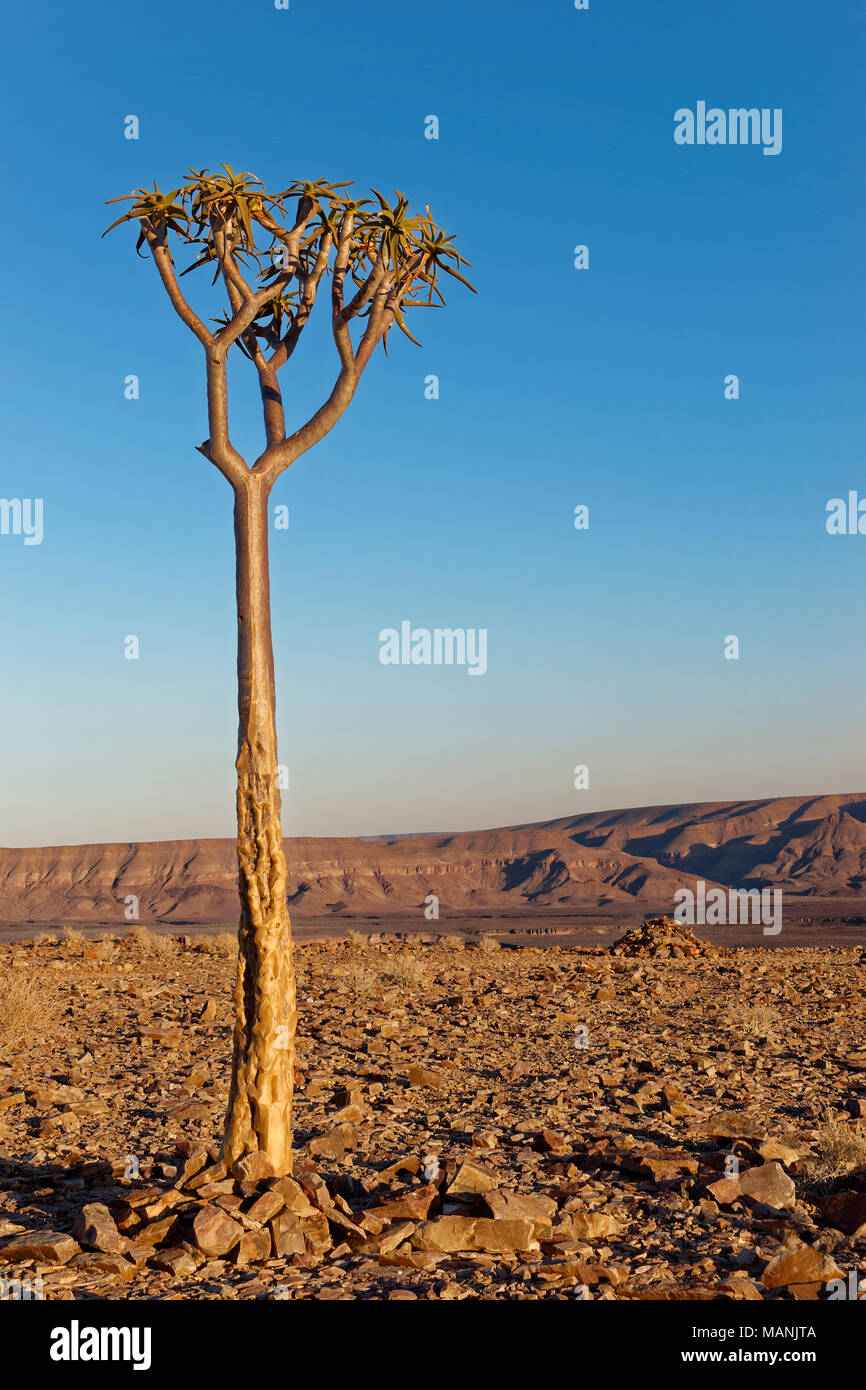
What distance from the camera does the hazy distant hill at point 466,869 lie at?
75438mm

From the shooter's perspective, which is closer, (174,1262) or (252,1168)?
(174,1262)

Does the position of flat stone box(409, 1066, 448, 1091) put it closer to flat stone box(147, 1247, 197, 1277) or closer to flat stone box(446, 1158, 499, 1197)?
flat stone box(446, 1158, 499, 1197)

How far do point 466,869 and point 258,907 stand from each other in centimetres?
8326

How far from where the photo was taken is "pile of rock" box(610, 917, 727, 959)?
25625 millimetres

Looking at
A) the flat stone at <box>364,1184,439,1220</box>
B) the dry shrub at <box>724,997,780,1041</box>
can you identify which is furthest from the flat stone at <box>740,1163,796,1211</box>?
the dry shrub at <box>724,997,780,1041</box>

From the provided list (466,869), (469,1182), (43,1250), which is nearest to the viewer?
(43,1250)

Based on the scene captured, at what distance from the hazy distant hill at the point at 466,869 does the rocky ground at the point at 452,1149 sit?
188 feet

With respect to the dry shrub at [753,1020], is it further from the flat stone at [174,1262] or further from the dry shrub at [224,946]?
the dry shrub at [224,946]

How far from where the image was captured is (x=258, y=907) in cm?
705

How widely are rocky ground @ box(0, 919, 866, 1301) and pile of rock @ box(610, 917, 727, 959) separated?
8.52 meters

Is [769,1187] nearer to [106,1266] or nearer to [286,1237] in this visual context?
[286,1237]

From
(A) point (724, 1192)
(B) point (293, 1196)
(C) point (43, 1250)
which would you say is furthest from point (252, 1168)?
(A) point (724, 1192)

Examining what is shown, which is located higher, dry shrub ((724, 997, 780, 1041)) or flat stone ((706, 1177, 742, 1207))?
flat stone ((706, 1177, 742, 1207))

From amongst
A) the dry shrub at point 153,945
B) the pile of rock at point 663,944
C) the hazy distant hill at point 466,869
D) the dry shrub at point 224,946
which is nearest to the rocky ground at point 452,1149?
the dry shrub at point 153,945
